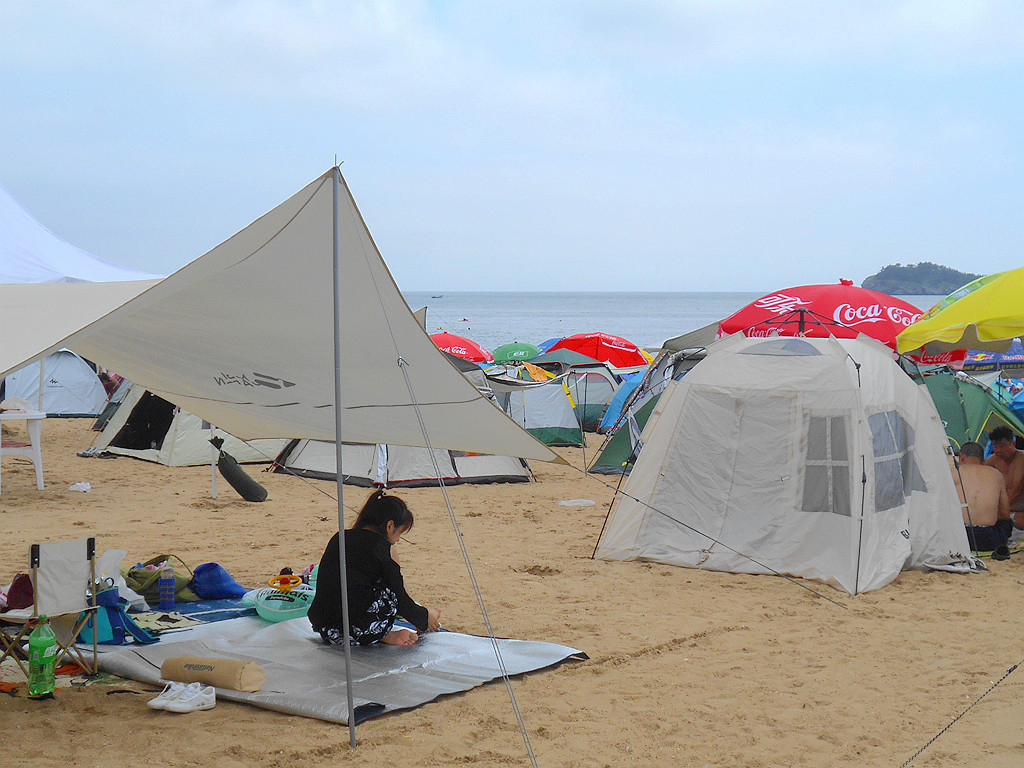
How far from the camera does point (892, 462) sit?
664 cm

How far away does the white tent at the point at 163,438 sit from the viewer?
11.9 meters

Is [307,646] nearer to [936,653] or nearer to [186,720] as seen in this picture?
[186,720]

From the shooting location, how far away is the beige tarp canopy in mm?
3867

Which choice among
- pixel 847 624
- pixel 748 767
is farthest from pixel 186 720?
pixel 847 624

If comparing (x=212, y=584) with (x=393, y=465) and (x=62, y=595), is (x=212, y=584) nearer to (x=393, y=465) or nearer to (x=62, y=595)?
(x=62, y=595)

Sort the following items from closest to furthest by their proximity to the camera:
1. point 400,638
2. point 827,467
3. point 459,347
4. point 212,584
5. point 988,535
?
point 400,638 → point 212,584 → point 827,467 → point 988,535 → point 459,347

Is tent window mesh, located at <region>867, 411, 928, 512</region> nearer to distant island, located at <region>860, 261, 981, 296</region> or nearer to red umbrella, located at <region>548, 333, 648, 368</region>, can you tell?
red umbrella, located at <region>548, 333, 648, 368</region>

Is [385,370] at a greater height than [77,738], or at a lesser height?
greater

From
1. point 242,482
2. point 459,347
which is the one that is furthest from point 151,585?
point 459,347

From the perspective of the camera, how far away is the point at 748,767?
142 inches

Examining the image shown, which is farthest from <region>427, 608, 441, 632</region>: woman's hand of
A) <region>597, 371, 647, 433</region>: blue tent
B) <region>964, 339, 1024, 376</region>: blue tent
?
<region>597, 371, 647, 433</region>: blue tent

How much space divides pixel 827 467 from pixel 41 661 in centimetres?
503

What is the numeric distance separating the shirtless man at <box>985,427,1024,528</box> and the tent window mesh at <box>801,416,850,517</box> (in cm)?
193

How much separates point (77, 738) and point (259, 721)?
2.31 feet
